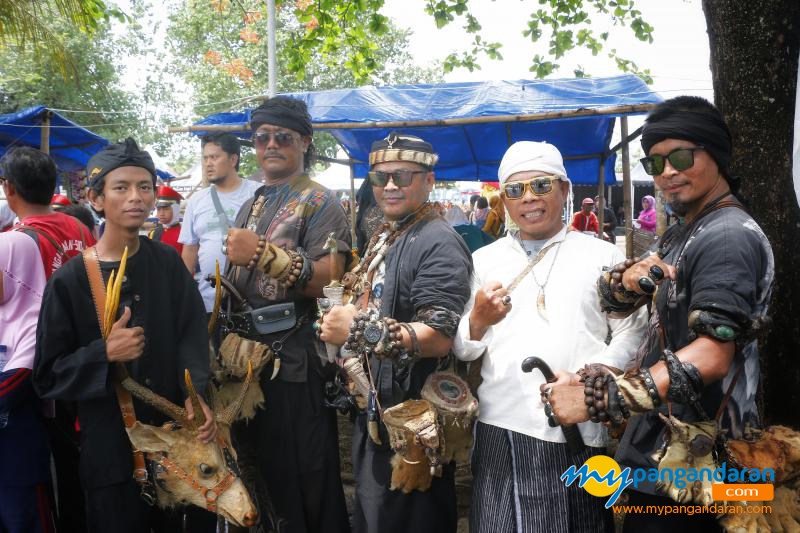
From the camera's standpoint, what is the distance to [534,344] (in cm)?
231

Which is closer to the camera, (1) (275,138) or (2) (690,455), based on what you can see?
(2) (690,455)

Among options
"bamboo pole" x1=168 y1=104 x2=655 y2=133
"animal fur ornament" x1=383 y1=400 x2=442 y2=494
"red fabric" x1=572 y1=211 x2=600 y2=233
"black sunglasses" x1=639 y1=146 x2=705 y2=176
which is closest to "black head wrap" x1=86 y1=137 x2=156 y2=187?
"animal fur ornament" x1=383 y1=400 x2=442 y2=494

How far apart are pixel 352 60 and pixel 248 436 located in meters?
5.21

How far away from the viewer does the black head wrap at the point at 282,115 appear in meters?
3.24

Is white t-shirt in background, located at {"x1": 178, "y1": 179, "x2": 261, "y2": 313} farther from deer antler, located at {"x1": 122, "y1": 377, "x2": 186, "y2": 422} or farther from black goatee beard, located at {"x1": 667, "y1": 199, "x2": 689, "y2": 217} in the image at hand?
black goatee beard, located at {"x1": 667, "y1": 199, "x2": 689, "y2": 217}

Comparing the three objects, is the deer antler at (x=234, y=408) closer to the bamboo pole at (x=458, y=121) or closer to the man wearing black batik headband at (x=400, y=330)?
the man wearing black batik headband at (x=400, y=330)

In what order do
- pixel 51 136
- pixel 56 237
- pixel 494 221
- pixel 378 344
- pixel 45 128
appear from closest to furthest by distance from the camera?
pixel 378 344 < pixel 56 237 < pixel 494 221 < pixel 45 128 < pixel 51 136

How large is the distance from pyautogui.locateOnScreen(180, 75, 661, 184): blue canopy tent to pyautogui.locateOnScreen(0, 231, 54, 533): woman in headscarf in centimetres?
424

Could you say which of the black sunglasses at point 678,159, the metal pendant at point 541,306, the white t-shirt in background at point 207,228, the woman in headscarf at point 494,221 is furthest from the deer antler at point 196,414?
the woman in headscarf at point 494,221

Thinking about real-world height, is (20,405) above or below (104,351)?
below

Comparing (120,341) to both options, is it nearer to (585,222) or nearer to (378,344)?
(378,344)

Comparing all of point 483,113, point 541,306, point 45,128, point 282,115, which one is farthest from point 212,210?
point 45,128

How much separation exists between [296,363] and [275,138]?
1223 mm

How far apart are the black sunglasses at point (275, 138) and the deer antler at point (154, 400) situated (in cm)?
142
